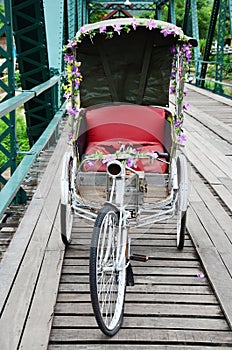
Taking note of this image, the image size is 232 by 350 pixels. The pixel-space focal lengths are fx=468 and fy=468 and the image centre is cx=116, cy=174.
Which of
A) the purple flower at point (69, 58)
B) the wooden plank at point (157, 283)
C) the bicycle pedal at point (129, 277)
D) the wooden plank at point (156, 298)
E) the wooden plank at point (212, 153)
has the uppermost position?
the purple flower at point (69, 58)

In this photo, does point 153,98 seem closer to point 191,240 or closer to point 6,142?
point 191,240

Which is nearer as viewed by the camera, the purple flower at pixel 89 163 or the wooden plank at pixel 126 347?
the wooden plank at pixel 126 347

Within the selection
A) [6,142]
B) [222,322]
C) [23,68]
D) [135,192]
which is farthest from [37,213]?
[6,142]

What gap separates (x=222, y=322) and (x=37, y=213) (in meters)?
1.78

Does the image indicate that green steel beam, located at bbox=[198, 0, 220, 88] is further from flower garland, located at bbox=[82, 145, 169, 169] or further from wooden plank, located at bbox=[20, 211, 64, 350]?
wooden plank, located at bbox=[20, 211, 64, 350]

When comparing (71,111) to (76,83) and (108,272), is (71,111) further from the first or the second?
(108,272)

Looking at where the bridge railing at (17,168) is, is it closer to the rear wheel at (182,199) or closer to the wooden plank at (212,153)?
the rear wheel at (182,199)

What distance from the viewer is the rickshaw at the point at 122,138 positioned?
2.45 m

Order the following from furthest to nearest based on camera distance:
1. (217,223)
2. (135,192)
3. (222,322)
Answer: (217,223), (135,192), (222,322)

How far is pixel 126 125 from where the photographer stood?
363 centimetres

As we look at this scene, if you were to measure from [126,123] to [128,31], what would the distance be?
715 millimetres

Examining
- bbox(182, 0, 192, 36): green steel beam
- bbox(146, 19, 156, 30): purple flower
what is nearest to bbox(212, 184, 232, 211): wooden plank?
bbox(146, 19, 156, 30): purple flower

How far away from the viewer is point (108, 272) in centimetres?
226

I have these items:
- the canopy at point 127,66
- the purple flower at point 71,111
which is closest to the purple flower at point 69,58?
the canopy at point 127,66
